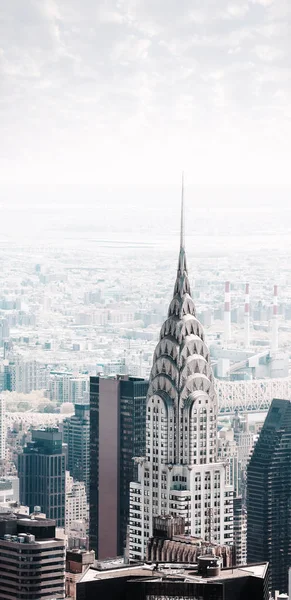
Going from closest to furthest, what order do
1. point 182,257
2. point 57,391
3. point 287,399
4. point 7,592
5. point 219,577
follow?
point 219,577
point 7,592
point 182,257
point 287,399
point 57,391

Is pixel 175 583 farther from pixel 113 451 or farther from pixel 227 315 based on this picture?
pixel 227 315

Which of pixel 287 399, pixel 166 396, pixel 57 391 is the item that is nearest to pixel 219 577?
pixel 166 396

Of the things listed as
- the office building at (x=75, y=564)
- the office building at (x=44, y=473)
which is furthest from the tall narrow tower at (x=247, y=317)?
the office building at (x=75, y=564)

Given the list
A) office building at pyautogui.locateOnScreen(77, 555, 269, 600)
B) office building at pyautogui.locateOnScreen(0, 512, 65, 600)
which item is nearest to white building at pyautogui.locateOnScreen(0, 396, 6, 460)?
office building at pyautogui.locateOnScreen(0, 512, 65, 600)

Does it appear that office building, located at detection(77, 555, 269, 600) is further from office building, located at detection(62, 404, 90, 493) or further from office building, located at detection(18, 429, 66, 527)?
office building, located at detection(62, 404, 90, 493)

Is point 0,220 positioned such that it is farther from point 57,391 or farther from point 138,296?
point 57,391

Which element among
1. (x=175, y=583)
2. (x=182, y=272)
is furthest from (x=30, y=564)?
(x=175, y=583)
